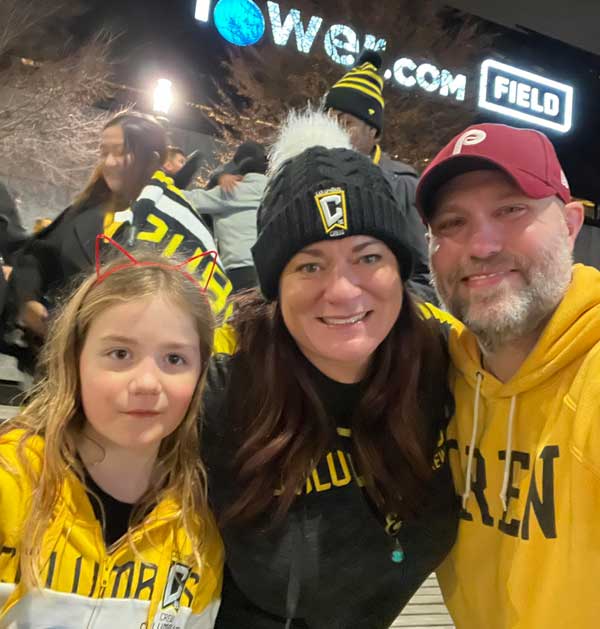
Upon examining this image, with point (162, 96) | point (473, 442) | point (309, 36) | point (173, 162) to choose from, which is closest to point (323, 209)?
point (473, 442)

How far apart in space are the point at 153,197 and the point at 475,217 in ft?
4.20

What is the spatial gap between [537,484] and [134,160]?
1926mm

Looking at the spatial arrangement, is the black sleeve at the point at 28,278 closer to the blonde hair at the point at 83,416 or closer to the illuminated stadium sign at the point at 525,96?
the blonde hair at the point at 83,416

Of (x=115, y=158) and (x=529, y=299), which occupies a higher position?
(x=115, y=158)

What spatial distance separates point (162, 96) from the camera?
6.43 meters

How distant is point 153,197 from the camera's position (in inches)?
87.7

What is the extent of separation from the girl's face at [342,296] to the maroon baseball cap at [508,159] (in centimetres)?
25

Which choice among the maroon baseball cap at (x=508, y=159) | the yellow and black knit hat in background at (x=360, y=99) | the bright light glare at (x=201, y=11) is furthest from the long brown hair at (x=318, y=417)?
the bright light glare at (x=201, y=11)

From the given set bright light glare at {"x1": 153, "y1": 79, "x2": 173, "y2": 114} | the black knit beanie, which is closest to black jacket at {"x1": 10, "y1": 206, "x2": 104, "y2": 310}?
the black knit beanie

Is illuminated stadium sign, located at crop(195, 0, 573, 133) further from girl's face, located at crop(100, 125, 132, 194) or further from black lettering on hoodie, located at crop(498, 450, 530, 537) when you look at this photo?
black lettering on hoodie, located at crop(498, 450, 530, 537)

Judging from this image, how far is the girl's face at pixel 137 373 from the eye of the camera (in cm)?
125

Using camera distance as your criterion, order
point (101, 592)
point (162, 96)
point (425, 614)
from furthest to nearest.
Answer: point (162, 96) → point (425, 614) → point (101, 592)

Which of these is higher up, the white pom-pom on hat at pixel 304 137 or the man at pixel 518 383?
the white pom-pom on hat at pixel 304 137

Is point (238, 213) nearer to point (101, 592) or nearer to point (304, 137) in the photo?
point (304, 137)
